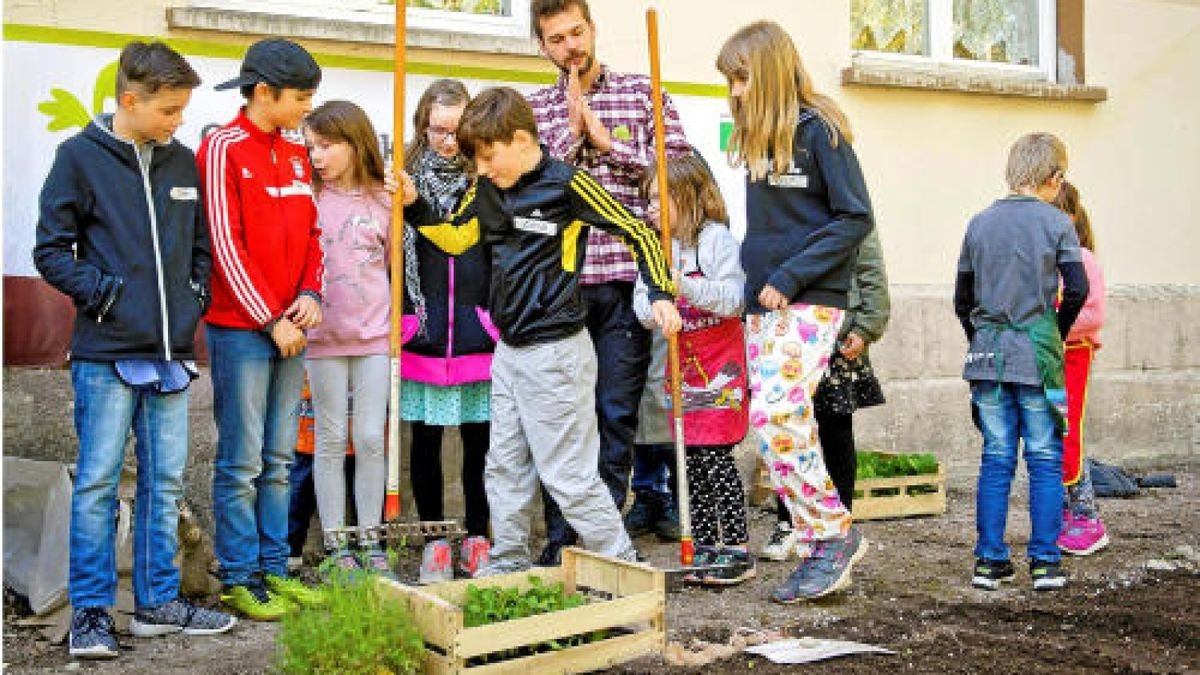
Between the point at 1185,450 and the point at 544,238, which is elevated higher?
the point at 544,238

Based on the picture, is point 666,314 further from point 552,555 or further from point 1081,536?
point 1081,536

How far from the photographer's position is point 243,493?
15.8 ft

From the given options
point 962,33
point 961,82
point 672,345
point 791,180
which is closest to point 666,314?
point 672,345

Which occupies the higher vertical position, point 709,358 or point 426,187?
point 426,187

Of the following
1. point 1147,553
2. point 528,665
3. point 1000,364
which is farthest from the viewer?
point 1147,553

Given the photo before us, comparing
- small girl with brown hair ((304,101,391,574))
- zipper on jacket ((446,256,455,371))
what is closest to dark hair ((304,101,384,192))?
small girl with brown hair ((304,101,391,574))

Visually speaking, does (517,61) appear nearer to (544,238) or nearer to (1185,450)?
(544,238)

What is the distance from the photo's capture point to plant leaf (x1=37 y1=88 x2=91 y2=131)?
5297 millimetres

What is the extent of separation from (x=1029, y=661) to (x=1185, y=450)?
5573 millimetres

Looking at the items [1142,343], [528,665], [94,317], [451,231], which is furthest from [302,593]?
[1142,343]

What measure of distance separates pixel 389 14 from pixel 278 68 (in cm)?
156

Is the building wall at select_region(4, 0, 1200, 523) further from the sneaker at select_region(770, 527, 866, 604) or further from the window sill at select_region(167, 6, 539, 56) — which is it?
the sneaker at select_region(770, 527, 866, 604)

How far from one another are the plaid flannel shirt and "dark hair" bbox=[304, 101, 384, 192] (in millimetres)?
648

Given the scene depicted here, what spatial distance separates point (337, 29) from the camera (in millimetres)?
5953
